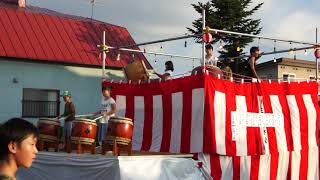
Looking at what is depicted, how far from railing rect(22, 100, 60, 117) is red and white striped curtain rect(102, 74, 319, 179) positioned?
8.77m

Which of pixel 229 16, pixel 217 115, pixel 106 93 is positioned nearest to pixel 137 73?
pixel 106 93

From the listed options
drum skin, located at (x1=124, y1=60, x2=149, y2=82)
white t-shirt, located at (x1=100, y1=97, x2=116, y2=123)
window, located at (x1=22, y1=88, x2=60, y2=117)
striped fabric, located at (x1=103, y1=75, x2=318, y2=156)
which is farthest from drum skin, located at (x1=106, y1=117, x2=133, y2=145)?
window, located at (x1=22, y1=88, x2=60, y2=117)

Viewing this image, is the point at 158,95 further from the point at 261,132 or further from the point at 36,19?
the point at 36,19

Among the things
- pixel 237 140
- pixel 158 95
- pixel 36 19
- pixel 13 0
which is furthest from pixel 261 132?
pixel 13 0

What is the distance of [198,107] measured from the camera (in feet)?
29.9

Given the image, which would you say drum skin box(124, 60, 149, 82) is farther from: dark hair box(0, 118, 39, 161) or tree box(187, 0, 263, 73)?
tree box(187, 0, 263, 73)

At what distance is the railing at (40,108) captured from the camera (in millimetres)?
19109

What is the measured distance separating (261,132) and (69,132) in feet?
11.7

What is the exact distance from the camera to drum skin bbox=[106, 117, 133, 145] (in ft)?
29.2

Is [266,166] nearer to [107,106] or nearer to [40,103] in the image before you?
[107,106]

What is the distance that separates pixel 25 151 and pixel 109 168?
4.74 meters

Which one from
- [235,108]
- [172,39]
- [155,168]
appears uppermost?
[172,39]

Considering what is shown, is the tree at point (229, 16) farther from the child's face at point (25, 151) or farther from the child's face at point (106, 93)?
the child's face at point (25, 151)

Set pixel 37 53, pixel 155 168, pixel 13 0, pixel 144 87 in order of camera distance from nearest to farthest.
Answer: pixel 155 168
pixel 144 87
pixel 37 53
pixel 13 0
